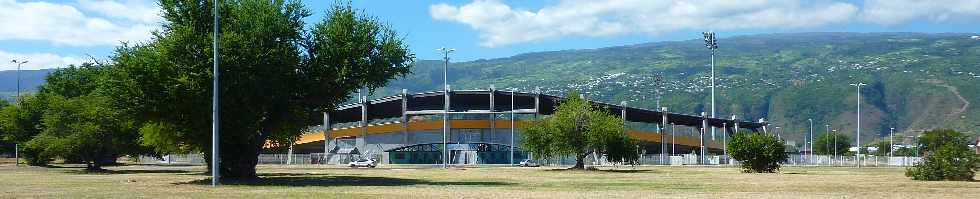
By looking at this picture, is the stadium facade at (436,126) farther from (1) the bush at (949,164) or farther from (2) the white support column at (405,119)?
(1) the bush at (949,164)

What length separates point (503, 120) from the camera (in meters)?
142

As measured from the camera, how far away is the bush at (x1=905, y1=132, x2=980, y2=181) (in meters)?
51.7

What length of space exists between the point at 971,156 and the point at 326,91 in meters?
31.8

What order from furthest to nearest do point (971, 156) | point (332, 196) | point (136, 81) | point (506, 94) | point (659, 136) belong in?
point (659, 136) < point (506, 94) < point (971, 156) < point (136, 81) < point (332, 196)

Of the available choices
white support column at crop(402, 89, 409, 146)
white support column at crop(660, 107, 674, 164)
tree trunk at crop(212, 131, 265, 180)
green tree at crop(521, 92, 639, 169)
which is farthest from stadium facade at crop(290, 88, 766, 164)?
tree trunk at crop(212, 131, 265, 180)

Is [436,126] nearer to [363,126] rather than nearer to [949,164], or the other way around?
[363,126]

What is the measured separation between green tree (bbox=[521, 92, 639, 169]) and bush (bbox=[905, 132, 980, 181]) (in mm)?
31566

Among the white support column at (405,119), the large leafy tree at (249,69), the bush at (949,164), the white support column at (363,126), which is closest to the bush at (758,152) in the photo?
the bush at (949,164)

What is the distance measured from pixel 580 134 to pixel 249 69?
4112 centimetres

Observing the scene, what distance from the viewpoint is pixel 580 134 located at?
8269 cm

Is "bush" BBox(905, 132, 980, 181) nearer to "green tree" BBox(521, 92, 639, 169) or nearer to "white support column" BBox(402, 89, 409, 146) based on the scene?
"green tree" BBox(521, 92, 639, 169)

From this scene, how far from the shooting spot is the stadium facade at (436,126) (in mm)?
138000

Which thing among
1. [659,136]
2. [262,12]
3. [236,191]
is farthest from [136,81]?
[659,136]

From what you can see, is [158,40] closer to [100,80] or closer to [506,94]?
[100,80]
